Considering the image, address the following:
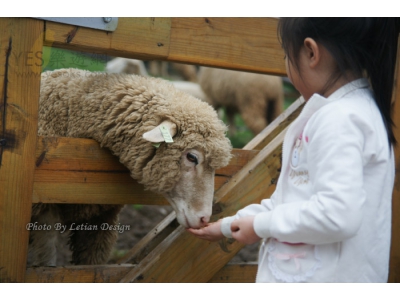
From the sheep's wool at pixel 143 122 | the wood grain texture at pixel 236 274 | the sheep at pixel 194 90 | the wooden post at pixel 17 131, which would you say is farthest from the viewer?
the sheep at pixel 194 90

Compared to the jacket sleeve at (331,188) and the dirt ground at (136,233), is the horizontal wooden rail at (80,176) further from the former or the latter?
the dirt ground at (136,233)

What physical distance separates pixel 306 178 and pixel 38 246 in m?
1.74

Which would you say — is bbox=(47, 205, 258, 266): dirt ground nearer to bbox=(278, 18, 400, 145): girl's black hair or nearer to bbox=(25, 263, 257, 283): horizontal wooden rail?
bbox=(25, 263, 257, 283): horizontal wooden rail

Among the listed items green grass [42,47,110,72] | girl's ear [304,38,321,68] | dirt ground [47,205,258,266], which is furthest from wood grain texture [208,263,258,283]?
dirt ground [47,205,258,266]

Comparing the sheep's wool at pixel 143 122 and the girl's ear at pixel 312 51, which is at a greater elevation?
the girl's ear at pixel 312 51

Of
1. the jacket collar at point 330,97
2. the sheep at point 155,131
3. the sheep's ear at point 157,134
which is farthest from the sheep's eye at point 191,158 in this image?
the jacket collar at point 330,97

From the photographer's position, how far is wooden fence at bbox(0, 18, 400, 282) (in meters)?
1.84

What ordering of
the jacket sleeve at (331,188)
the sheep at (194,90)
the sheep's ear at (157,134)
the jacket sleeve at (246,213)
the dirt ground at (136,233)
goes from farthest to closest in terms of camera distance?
the sheep at (194,90), the dirt ground at (136,233), the sheep's ear at (157,134), the jacket sleeve at (246,213), the jacket sleeve at (331,188)

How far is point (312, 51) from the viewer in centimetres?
146

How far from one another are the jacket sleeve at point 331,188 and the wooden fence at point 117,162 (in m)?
0.95

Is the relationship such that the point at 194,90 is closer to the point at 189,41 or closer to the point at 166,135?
the point at 189,41

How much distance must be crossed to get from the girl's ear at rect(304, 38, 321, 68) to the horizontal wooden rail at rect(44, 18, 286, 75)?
0.77 metres

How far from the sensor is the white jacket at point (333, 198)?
1257 mm
